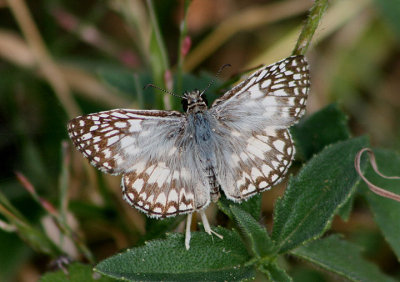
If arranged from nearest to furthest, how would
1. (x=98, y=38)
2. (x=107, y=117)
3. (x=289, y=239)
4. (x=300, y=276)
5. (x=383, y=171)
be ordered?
(x=289, y=239), (x=107, y=117), (x=383, y=171), (x=300, y=276), (x=98, y=38)

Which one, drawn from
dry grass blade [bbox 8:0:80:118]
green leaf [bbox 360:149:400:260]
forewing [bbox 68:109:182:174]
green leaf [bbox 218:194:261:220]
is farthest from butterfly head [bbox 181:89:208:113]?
dry grass blade [bbox 8:0:80:118]

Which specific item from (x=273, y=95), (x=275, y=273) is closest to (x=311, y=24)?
(x=273, y=95)

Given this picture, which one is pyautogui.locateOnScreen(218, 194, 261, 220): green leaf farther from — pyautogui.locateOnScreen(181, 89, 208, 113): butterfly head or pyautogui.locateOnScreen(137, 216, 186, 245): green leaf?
pyautogui.locateOnScreen(181, 89, 208, 113): butterfly head

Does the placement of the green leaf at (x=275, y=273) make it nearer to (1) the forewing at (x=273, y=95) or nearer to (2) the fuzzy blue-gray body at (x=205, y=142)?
(2) the fuzzy blue-gray body at (x=205, y=142)

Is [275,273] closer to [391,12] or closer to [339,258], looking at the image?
[339,258]

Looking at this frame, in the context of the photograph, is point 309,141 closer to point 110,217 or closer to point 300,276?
point 300,276

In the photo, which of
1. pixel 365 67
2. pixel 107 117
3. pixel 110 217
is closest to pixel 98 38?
pixel 110 217
